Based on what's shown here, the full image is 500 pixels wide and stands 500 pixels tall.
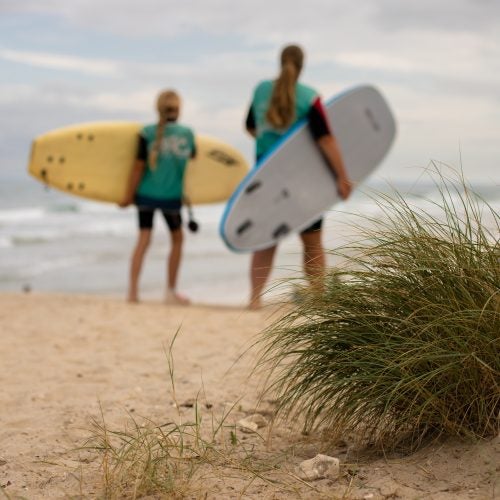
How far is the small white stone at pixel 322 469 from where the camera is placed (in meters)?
2.55

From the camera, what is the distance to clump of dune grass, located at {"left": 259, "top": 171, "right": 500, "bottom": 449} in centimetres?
252

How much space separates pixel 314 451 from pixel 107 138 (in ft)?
18.4

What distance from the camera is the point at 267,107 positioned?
6.50m

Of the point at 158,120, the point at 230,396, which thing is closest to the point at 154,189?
the point at 158,120

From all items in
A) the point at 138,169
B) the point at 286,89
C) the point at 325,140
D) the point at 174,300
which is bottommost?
the point at 174,300

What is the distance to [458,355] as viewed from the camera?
248cm

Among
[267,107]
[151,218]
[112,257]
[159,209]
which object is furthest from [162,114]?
[112,257]

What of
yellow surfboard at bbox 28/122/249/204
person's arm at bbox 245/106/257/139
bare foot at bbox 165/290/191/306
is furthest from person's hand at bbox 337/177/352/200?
yellow surfboard at bbox 28/122/249/204

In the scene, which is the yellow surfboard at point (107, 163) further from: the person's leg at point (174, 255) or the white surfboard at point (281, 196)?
the white surfboard at point (281, 196)

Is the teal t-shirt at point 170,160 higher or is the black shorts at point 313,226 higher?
the teal t-shirt at point 170,160

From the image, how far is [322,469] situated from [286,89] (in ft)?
14.0

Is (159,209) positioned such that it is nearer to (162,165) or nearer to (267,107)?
(162,165)

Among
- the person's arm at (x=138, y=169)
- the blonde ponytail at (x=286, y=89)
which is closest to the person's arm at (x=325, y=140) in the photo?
the blonde ponytail at (x=286, y=89)

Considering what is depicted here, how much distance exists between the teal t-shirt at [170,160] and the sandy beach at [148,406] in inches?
45.0
